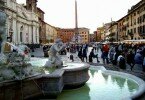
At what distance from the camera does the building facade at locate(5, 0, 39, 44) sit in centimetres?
5441

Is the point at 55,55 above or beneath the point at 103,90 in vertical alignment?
above

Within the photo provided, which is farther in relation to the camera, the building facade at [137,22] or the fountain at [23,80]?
the building facade at [137,22]

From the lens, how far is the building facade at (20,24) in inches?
2142

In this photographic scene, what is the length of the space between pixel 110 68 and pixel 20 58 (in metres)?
7.76

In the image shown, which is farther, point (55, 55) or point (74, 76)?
point (55, 55)

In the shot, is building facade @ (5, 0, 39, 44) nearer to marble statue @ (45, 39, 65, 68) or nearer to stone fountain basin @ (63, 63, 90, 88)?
marble statue @ (45, 39, 65, 68)

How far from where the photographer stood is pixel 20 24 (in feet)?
216

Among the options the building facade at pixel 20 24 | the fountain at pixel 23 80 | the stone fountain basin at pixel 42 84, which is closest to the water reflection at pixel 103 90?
the stone fountain basin at pixel 42 84

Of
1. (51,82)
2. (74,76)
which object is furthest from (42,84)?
(74,76)

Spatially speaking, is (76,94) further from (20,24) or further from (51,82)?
(20,24)

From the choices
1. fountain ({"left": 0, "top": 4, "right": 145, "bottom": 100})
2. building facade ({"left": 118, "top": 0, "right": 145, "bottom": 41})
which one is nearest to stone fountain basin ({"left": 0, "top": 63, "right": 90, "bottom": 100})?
fountain ({"left": 0, "top": 4, "right": 145, "bottom": 100})

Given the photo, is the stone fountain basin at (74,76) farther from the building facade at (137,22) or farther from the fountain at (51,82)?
the building facade at (137,22)

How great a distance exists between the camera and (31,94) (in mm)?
7812

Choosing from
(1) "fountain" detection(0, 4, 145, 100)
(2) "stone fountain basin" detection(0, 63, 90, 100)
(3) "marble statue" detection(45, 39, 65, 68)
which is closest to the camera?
(2) "stone fountain basin" detection(0, 63, 90, 100)
